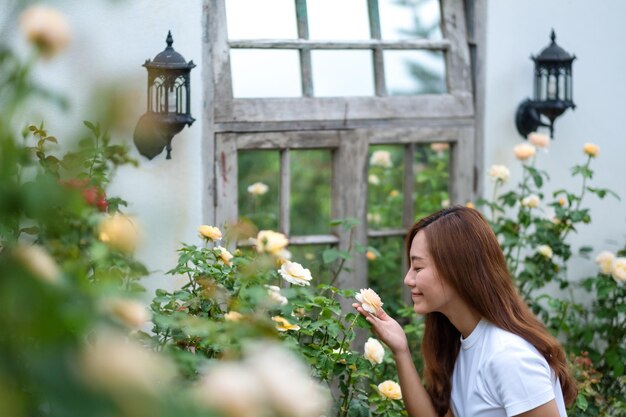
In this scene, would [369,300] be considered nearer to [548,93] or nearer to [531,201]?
[531,201]

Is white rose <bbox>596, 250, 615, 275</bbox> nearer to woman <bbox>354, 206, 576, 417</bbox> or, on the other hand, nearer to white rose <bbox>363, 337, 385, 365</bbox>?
woman <bbox>354, 206, 576, 417</bbox>

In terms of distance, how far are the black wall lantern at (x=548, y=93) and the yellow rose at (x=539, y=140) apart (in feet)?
0.41

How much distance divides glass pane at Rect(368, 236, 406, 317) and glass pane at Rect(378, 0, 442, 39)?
0.81m

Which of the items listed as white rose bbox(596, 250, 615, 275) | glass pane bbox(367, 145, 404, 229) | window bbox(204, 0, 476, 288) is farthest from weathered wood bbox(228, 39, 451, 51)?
white rose bbox(596, 250, 615, 275)

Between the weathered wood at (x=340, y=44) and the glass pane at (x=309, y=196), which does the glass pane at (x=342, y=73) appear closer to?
the weathered wood at (x=340, y=44)

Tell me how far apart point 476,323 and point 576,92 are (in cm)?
201

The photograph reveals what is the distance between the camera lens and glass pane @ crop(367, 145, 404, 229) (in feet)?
15.1

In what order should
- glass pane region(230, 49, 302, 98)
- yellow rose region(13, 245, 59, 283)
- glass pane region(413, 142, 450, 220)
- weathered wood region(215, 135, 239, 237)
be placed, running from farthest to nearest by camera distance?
1. glass pane region(413, 142, 450, 220)
2. glass pane region(230, 49, 302, 98)
3. weathered wood region(215, 135, 239, 237)
4. yellow rose region(13, 245, 59, 283)

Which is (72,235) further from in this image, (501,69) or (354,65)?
(501,69)

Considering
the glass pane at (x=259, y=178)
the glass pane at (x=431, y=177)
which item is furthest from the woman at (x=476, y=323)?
the glass pane at (x=259, y=178)

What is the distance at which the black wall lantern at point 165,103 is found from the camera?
346 centimetres

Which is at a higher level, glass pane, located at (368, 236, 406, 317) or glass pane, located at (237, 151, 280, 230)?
glass pane, located at (237, 151, 280, 230)

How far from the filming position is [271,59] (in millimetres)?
3916

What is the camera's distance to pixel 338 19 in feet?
13.3
